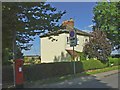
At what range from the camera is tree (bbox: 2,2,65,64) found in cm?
1909

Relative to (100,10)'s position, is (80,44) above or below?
below

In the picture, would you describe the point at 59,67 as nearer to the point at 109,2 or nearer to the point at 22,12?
the point at 22,12

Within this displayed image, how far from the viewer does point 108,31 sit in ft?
179

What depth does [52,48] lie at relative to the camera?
163 ft

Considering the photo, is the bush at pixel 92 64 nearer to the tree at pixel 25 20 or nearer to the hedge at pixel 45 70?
the hedge at pixel 45 70

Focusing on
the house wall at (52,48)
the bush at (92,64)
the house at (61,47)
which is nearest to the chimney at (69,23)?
the house at (61,47)

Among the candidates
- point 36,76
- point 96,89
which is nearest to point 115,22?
point 36,76

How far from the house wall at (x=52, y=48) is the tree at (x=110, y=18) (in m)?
9.76

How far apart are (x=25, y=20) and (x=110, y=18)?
1353 inches

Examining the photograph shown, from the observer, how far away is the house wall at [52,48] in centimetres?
4772

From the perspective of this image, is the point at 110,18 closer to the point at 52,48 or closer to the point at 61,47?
the point at 61,47

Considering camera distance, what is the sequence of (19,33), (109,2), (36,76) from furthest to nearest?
(109,2), (36,76), (19,33)

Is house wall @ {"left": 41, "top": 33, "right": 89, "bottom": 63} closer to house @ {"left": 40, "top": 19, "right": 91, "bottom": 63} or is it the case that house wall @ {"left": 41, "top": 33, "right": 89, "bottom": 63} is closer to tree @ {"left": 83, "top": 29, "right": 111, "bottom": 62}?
house @ {"left": 40, "top": 19, "right": 91, "bottom": 63}

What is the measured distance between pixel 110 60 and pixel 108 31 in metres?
12.5
